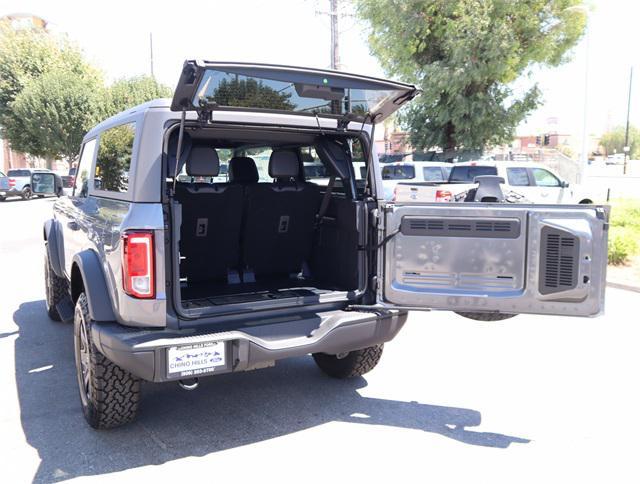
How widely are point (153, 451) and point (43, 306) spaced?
4527 millimetres

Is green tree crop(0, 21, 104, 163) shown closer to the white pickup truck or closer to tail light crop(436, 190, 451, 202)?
the white pickup truck

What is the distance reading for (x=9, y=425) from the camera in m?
3.87

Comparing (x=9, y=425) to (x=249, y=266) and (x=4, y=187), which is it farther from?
(x=4, y=187)

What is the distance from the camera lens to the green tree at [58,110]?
111 ft

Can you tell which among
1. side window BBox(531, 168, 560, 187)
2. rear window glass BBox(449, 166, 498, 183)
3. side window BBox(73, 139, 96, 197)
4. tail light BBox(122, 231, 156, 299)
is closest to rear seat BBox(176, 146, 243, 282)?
side window BBox(73, 139, 96, 197)

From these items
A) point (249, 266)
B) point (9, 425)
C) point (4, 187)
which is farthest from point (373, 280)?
point (4, 187)

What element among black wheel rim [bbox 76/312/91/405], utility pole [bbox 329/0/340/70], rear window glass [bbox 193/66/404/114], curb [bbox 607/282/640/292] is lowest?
curb [bbox 607/282/640/292]

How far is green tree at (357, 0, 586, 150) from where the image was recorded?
20906 mm

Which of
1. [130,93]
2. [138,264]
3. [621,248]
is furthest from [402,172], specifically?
[130,93]

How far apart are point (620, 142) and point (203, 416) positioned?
353 ft

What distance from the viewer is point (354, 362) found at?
458cm

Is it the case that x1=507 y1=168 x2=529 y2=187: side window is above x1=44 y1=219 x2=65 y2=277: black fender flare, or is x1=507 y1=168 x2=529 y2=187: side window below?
above

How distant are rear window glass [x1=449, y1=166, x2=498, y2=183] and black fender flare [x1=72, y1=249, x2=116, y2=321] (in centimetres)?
1214

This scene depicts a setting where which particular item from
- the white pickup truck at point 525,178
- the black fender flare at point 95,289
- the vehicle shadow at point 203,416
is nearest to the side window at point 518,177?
the white pickup truck at point 525,178
